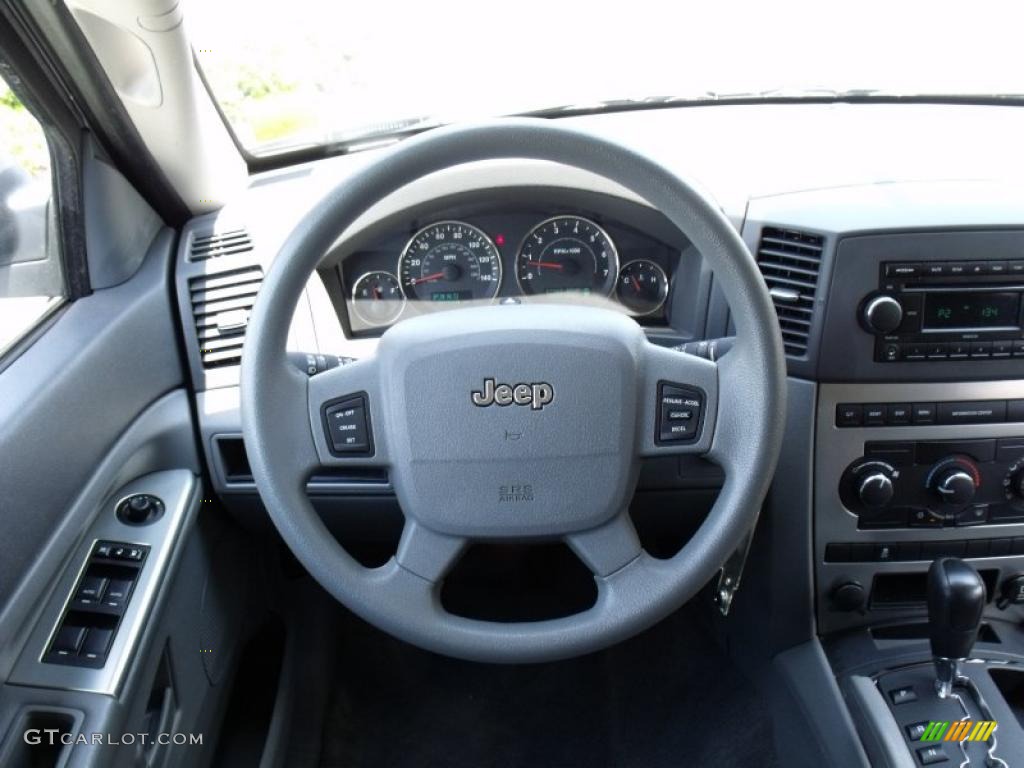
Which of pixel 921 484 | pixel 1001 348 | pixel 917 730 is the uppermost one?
pixel 1001 348

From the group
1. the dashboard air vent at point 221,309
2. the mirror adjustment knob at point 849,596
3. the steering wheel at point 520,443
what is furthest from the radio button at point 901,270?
the dashboard air vent at point 221,309

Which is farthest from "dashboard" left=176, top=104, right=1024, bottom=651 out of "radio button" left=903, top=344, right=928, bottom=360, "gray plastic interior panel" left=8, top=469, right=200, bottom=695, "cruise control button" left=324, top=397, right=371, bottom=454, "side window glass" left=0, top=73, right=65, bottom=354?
"cruise control button" left=324, top=397, right=371, bottom=454

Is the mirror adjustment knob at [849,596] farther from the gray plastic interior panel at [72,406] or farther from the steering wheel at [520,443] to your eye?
the gray plastic interior panel at [72,406]

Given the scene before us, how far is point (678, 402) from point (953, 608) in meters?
0.65

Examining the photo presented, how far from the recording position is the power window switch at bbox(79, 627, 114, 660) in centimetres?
133

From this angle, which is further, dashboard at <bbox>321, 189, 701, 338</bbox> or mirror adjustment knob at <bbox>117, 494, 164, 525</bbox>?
dashboard at <bbox>321, 189, 701, 338</bbox>

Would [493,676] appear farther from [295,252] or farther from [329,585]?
[295,252]

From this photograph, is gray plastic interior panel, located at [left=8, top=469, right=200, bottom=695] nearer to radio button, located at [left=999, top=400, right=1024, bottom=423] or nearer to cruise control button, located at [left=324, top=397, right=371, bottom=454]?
cruise control button, located at [left=324, top=397, right=371, bottom=454]

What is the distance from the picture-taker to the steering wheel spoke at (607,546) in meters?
1.32

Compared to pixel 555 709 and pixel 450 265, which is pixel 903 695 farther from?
pixel 450 265

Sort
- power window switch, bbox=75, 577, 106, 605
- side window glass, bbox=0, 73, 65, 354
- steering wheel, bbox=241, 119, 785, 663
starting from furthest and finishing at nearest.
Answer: side window glass, bbox=0, 73, 65, 354, power window switch, bbox=75, 577, 106, 605, steering wheel, bbox=241, 119, 785, 663

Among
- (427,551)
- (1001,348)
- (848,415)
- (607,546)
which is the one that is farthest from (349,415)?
(1001,348)

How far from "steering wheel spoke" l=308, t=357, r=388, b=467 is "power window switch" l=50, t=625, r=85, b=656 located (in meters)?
0.44

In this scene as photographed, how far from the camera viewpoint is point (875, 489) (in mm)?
1675
